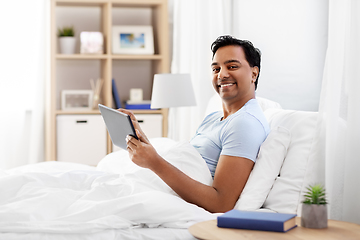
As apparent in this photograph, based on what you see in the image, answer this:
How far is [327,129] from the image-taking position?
4.34 ft

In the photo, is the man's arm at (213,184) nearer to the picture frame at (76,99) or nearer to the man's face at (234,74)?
the man's face at (234,74)

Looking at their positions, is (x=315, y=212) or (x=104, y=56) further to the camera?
(x=104, y=56)

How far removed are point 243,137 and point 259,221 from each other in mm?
504

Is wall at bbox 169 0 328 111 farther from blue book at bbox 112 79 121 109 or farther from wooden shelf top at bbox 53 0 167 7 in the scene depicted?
blue book at bbox 112 79 121 109

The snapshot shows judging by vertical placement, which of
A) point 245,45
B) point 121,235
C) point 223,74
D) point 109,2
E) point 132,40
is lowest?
point 121,235

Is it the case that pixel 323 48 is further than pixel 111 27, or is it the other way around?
pixel 111 27

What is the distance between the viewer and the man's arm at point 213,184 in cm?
145

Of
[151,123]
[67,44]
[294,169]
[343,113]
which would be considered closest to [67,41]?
[67,44]

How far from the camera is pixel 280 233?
1.01 meters

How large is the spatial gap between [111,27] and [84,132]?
903mm

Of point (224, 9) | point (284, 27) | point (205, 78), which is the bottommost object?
point (205, 78)

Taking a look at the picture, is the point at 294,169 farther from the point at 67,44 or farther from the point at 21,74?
the point at 21,74

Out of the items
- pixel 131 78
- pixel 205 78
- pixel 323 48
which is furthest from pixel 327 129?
pixel 131 78

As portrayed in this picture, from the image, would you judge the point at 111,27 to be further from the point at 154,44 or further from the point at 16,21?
the point at 16,21
